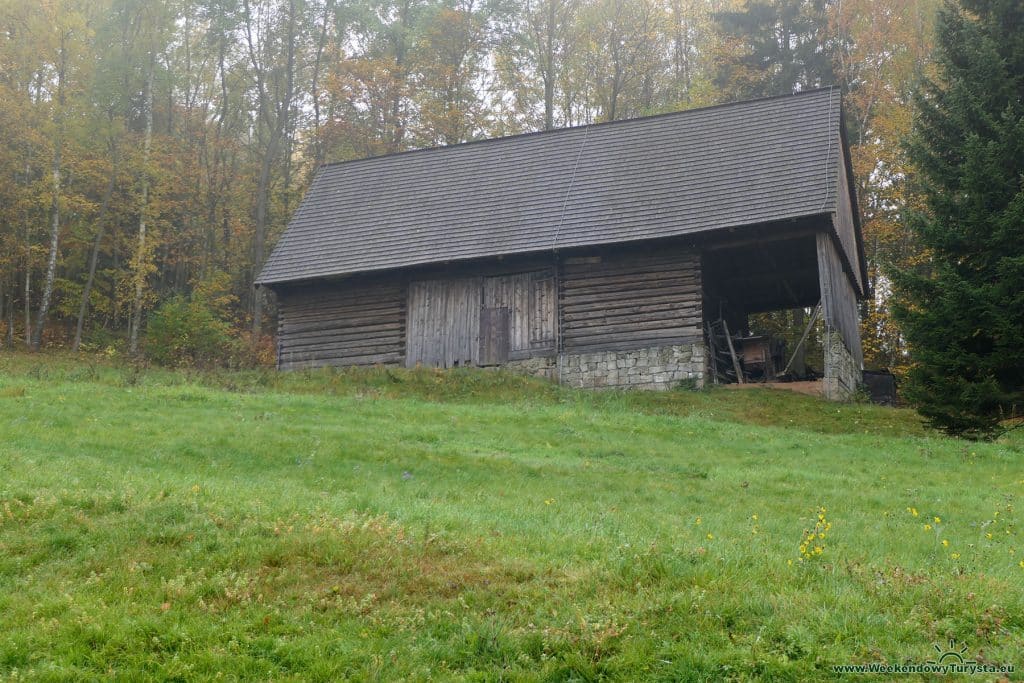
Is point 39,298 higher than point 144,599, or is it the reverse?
point 39,298

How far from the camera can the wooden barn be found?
25031 millimetres

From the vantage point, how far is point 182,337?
1178 inches

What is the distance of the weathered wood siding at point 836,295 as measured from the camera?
24.2 metres

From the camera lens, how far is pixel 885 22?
3788cm

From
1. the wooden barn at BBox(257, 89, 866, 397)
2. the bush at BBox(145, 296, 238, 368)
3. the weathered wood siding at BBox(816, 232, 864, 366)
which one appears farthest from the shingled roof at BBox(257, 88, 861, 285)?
the bush at BBox(145, 296, 238, 368)

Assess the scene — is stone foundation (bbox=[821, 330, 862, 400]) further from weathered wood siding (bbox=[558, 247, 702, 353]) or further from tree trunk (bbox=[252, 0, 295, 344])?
tree trunk (bbox=[252, 0, 295, 344])

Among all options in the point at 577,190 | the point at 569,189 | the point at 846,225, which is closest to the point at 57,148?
the point at 569,189

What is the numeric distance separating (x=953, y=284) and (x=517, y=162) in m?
15.5

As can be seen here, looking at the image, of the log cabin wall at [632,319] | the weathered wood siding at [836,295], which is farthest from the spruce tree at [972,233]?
the log cabin wall at [632,319]

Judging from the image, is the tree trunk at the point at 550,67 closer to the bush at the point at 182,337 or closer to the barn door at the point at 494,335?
the barn door at the point at 494,335

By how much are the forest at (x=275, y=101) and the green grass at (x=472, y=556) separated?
2000cm

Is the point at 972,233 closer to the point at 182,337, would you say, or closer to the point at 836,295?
the point at 836,295

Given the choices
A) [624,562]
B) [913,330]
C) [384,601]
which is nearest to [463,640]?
[384,601]

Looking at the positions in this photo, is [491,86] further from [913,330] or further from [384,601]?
[384,601]
